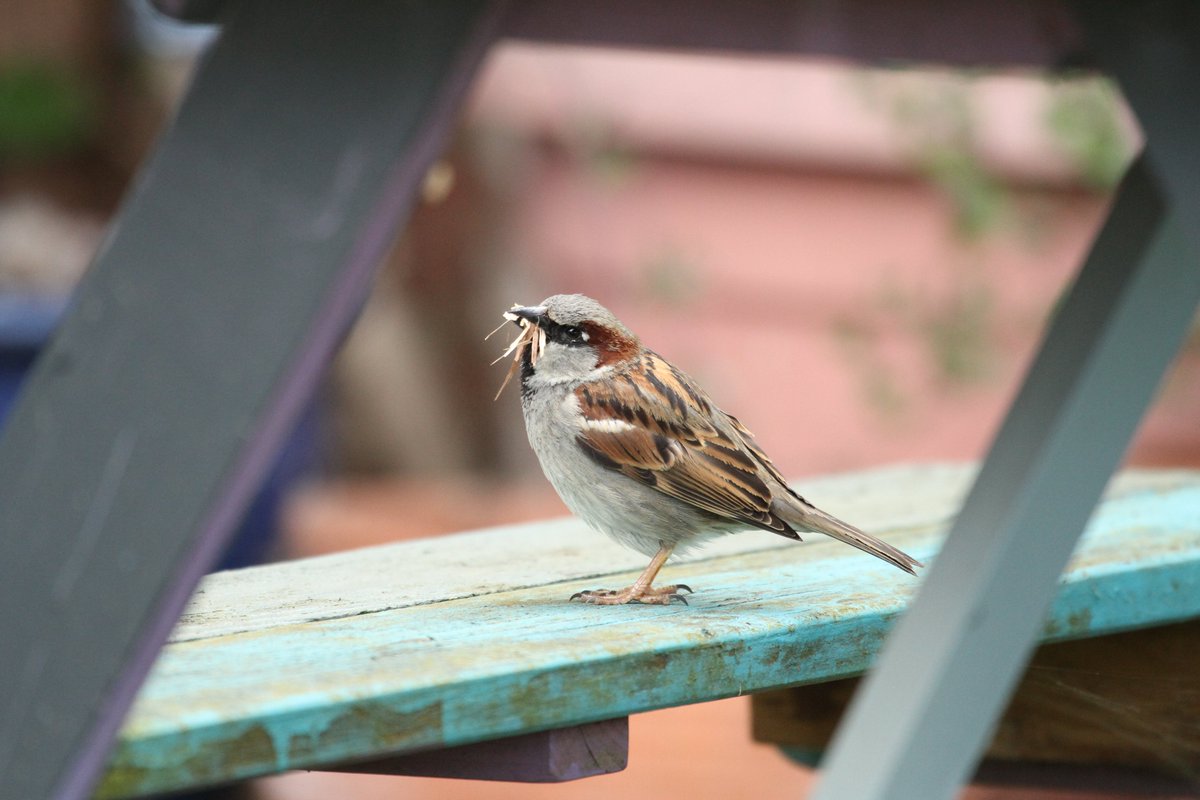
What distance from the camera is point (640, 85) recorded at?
275 inches

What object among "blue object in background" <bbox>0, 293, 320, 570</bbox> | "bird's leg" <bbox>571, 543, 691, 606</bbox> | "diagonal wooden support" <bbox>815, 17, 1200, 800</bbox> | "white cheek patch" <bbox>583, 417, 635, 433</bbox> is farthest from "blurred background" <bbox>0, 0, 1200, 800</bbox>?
"diagonal wooden support" <bbox>815, 17, 1200, 800</bbox>

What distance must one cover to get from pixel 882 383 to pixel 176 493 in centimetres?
529

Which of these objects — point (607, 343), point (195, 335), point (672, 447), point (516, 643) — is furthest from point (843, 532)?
point (195, 335)

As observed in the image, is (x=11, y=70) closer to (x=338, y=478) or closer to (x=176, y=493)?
(x=338, y=478)

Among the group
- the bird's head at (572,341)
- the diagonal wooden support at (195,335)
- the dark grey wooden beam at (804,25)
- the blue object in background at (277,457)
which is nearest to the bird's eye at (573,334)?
the bird's head at (572,341)

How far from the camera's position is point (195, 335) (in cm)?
109

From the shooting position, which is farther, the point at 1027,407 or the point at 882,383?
the point at 882,383

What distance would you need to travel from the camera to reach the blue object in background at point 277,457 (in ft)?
13.1

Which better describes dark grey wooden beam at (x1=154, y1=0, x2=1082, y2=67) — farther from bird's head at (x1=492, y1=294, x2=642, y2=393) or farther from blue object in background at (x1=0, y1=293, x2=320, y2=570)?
blue object in background at (x1=0, y1=293, x2=320, y2=570)

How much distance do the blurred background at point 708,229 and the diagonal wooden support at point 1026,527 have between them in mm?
4846

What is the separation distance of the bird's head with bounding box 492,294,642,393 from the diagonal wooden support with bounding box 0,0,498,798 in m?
1.28

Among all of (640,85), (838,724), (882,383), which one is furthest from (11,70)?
(838,724)

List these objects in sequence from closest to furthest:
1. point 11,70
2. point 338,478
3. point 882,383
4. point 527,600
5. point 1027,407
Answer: point 1027,407 → point 527,600 → point 882,383 → point 11,70 → point 338,478

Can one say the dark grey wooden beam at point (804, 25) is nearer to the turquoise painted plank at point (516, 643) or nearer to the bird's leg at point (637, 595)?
the turquoise painted plank at point (516, 643)
